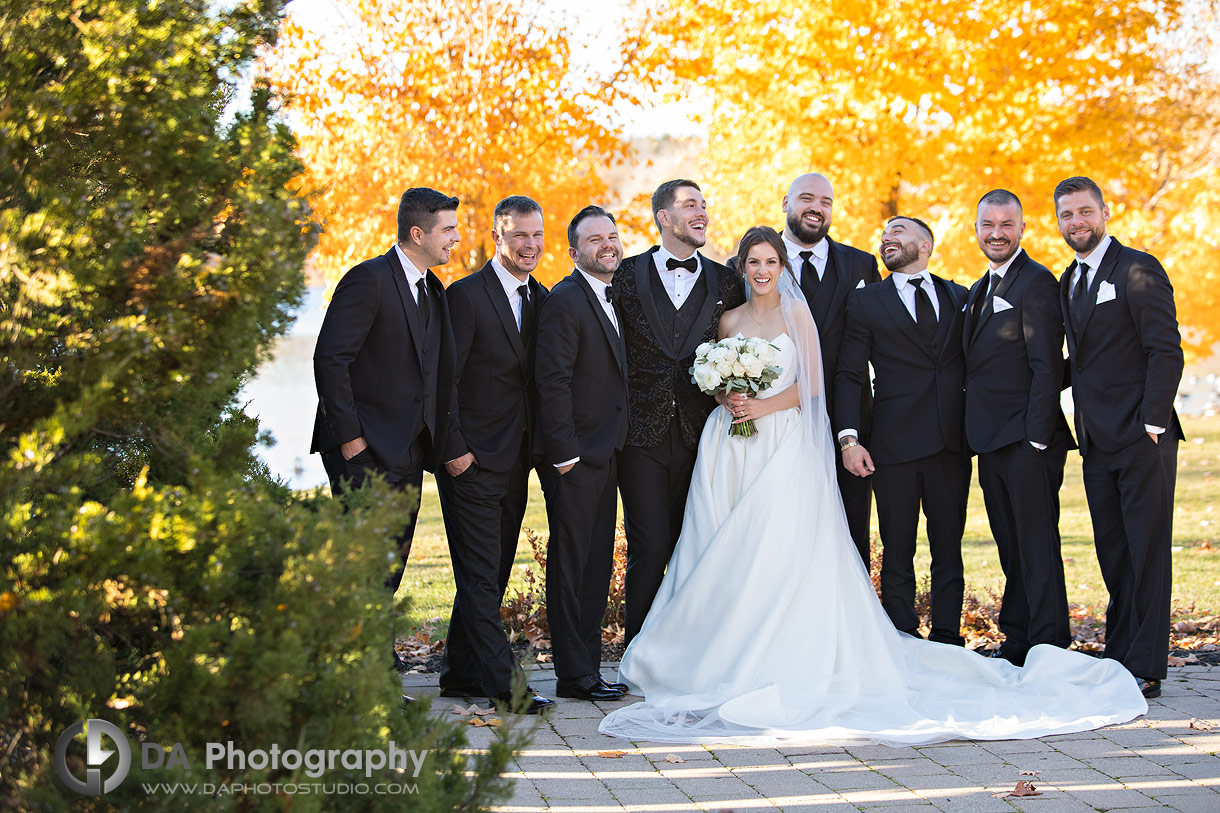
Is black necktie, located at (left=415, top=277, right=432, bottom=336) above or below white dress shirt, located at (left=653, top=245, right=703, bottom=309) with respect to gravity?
below

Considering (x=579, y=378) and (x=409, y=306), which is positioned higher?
(x=409, y=306)

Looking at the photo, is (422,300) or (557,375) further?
(557,375)

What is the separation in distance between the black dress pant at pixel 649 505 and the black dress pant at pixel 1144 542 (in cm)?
223

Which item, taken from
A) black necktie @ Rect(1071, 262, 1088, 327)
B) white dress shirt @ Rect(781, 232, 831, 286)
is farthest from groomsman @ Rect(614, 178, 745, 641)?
black necktie @ Rect(1071, 262, 1088, 327)

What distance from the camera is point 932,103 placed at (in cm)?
1177

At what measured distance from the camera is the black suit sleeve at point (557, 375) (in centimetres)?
564

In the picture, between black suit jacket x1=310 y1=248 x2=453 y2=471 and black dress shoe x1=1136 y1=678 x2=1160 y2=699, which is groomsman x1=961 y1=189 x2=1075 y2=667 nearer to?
black dress shoe x1=1136 y1=678 x2=1160 y2=699

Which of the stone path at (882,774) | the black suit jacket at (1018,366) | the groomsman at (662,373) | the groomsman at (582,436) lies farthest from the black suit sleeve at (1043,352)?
the groomsman at (582,436)

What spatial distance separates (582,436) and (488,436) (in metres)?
0.49

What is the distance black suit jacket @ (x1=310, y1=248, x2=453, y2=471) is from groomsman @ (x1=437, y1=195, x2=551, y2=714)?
0.18 meters

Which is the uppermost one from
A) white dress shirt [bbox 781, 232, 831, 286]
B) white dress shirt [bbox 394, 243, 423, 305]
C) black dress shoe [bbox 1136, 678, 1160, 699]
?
white dress shirt [bbox 781, 232, 831, 286]

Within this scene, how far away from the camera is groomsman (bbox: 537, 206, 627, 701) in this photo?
5.67 meters

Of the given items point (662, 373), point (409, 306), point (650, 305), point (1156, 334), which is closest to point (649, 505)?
point (662, 373)
